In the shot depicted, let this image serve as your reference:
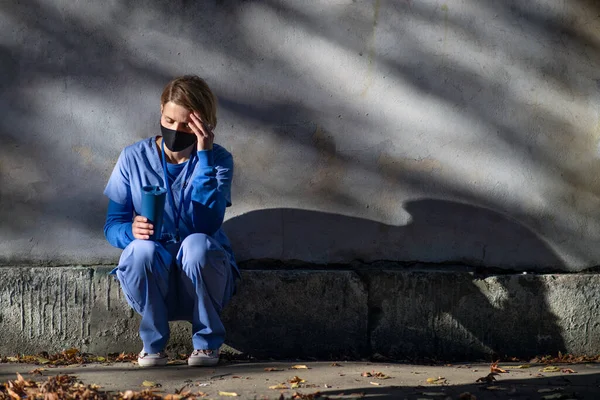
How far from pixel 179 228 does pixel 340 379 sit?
1.15 meters

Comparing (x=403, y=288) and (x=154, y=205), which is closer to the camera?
(x=154, y=205)

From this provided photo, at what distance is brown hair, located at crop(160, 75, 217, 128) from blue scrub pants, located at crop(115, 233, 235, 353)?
2.11 ft

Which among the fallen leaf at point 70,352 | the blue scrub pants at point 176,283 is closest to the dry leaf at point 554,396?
the blue scrub pants at point 176,283

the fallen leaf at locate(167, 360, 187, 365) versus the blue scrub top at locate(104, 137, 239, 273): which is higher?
the blue scrub top at locate(104, 137, 239, 273)

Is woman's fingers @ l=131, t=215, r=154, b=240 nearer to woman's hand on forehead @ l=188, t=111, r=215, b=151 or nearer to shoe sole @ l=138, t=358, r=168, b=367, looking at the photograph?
woman's hand on forehead @ l=188, t=111, r=215, b=151

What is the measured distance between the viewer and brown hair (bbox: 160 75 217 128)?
4254mm

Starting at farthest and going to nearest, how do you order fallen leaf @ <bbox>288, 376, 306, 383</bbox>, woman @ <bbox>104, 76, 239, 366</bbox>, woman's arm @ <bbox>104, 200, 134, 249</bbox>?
1. woman's arm @ <bbox>104, 200, 134, 249</bbox>
2. woman @ <bbox>104, 76, 239, 366</bbox>
3. fallen leaf @ <bbox>288, 376, 306, 383</bbox>

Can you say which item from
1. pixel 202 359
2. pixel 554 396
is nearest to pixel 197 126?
pixel 202 359

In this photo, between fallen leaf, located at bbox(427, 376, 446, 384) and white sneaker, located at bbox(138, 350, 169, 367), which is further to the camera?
white sneaker, located at bbox(138, 350, 169, 367)

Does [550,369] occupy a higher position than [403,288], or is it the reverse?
[403,288]

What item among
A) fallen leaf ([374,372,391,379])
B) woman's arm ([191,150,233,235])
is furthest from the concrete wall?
fallen leaf ([374,372,391,379])

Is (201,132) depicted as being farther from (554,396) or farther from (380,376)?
(554,396)

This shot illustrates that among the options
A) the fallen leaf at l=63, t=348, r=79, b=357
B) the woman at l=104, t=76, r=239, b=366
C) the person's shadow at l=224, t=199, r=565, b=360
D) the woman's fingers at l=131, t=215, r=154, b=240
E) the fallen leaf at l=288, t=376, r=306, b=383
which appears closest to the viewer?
the fallen leaf at l=288, t=376, r=306, b=383

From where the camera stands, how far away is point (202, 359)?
4.25 meters
